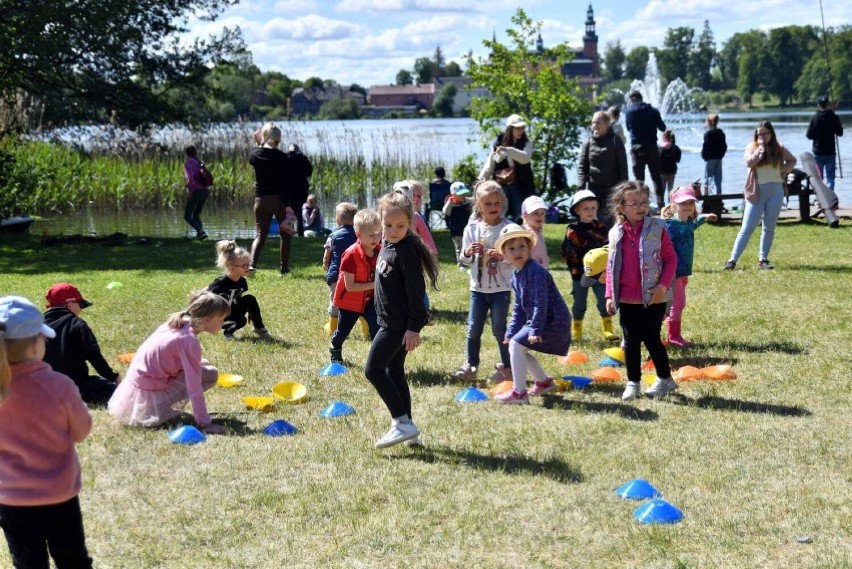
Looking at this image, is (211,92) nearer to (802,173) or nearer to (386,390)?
(802,173)

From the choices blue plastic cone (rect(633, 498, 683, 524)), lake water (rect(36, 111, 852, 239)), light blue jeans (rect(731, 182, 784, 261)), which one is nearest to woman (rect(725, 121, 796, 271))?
light blue jeans (rect(731, 182, 784, 261))

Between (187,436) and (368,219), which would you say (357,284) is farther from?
(187,436)

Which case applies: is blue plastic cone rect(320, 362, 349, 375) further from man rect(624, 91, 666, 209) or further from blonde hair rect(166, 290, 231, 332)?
man rect(624, 91, 666, 209)

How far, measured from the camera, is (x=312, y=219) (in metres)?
20.8

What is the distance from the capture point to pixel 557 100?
21.1 meters

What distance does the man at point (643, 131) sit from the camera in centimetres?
1811

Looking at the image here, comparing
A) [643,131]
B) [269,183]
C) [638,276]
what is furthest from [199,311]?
[643,131]

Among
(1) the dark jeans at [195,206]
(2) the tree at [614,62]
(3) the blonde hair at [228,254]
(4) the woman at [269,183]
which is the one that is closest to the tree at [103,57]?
(1) the dark jeans at [195,206]

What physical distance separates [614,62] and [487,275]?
162773mm

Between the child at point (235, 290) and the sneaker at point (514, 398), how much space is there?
129 inches

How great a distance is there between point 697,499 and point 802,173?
15484 millimetres

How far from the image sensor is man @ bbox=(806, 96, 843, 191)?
20.4 m

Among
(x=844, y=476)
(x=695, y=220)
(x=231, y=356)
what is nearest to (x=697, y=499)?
(x=844, y=476)

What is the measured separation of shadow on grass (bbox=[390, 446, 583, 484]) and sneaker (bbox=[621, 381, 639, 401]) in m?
1.63
